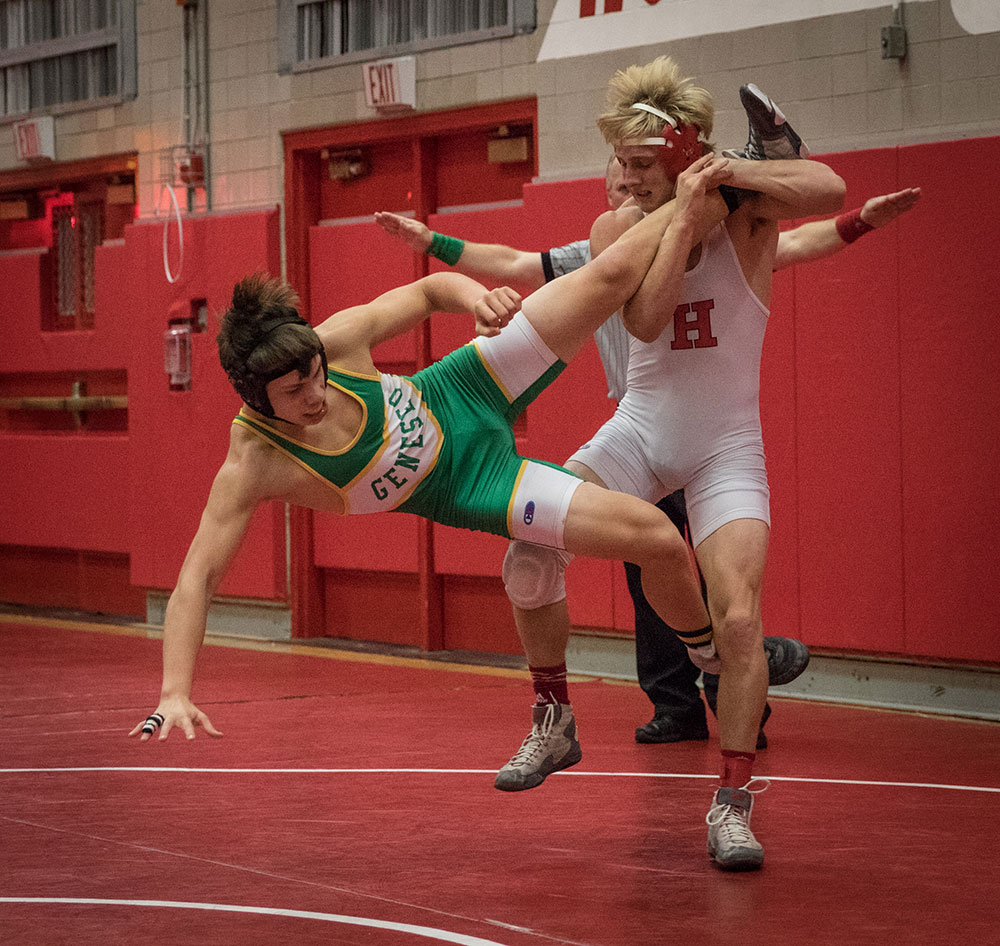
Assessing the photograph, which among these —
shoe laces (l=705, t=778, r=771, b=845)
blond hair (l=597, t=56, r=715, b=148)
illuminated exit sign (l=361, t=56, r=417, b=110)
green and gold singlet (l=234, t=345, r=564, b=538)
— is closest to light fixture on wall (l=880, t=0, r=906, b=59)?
blond hair (l=597, t=56, r=715, b=148)

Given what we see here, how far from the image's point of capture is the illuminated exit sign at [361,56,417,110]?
25.2 ft

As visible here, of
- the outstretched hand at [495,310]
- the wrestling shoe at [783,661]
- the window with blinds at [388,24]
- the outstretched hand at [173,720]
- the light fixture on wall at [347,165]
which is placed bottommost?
the wrestling shoe at [783,661]

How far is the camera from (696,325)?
4.12 meters

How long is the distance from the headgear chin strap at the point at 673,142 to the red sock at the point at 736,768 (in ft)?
4.83

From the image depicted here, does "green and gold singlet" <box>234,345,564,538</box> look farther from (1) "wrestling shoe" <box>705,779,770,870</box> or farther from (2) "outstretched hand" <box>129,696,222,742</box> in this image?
(1) "wrestling shoe" <box>705,779,770,870</box>

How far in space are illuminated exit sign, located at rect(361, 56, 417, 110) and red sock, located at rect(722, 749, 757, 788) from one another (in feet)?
15.3

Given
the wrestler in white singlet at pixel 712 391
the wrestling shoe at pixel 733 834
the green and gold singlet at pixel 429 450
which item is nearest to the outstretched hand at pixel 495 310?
the green and gold singlet at pixel 429 450

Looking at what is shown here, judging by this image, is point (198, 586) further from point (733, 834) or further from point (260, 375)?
point (733, 834)

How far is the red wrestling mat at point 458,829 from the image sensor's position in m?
3.36

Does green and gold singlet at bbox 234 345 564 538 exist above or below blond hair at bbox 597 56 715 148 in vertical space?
below

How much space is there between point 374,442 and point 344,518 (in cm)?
427

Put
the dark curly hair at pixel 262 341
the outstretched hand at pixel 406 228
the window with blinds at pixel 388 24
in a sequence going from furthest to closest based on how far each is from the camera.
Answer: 1. the window with blinds at pixel 388 24
2. the outstretched hand at pixel 406 228
3. the dark curly hair at pixel 262 341

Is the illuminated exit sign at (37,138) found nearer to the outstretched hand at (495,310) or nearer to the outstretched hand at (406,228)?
the outstretched hand at (406,228)

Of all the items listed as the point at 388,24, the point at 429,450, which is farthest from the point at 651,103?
the point at 388,24
